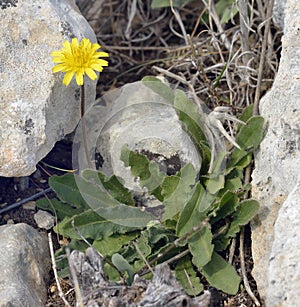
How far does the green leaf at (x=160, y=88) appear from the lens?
2818 mm

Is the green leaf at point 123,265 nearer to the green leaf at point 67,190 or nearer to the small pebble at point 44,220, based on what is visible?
the green leaf at point 67,190

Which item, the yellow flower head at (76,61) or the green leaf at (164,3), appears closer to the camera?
the yellow flower head at (76,61)

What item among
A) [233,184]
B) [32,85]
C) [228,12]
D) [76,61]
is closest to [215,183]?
[233,184]

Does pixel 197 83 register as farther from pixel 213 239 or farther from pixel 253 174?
pixel 213 239

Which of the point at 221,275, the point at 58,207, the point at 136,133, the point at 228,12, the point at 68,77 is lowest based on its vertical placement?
the point at 221,275

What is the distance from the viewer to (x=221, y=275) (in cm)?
233

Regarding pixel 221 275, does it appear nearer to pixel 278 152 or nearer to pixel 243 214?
pixel 243 214

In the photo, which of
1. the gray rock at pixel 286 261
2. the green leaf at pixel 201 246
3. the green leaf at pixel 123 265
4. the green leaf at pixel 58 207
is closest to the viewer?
the gray rock at pixel 286 261

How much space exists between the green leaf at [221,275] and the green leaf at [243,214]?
0.41ft

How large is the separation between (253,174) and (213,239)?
32 centimetres

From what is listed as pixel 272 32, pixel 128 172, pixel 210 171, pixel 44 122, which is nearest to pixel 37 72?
pixel 44 122

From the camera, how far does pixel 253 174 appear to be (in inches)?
99.4

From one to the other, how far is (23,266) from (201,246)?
70 centimetres

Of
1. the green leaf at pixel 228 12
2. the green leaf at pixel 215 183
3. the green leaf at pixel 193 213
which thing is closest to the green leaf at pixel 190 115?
the green leaf at pixel 215 183
